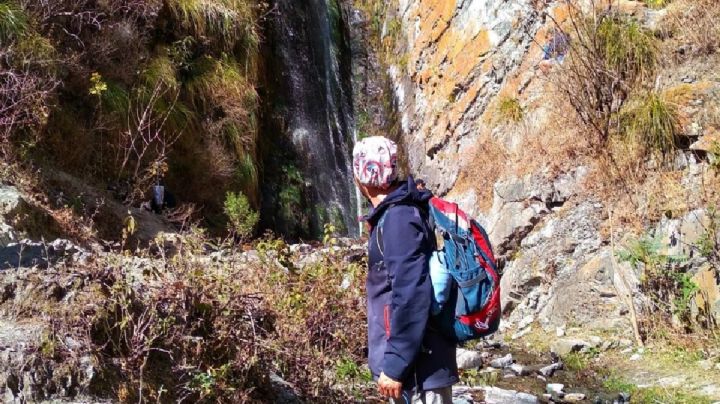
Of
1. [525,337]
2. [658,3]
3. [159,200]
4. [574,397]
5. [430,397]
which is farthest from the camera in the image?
[159,200]

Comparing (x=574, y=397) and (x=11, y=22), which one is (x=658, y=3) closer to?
(x=574, y=397)

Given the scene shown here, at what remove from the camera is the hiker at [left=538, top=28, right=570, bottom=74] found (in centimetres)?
713

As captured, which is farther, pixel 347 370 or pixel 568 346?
pixel 568 346

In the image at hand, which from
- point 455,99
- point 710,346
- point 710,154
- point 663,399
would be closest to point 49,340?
point 663,399

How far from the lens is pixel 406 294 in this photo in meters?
2.16

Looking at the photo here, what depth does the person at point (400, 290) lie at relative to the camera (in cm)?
216

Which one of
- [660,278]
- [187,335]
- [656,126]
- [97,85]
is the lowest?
[660,278]

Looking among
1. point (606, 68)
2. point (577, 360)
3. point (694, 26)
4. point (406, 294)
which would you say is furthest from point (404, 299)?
point (694, 26)

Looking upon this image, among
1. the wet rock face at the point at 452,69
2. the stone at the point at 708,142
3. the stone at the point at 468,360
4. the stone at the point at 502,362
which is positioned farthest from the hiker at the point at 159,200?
the stone at the point at 708,142

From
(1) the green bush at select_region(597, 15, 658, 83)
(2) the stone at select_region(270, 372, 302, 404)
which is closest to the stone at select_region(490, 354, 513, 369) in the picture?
(2) the stone at select_region(270, 372, 302, 404)

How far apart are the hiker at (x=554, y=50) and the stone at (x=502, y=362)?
11.5ft

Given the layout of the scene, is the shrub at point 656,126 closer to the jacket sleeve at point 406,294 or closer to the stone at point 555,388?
the stone at point 555,388

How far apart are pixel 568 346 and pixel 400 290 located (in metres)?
3.42

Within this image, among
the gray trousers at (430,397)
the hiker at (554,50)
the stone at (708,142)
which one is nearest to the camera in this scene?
the gray trousers at (430,397)
